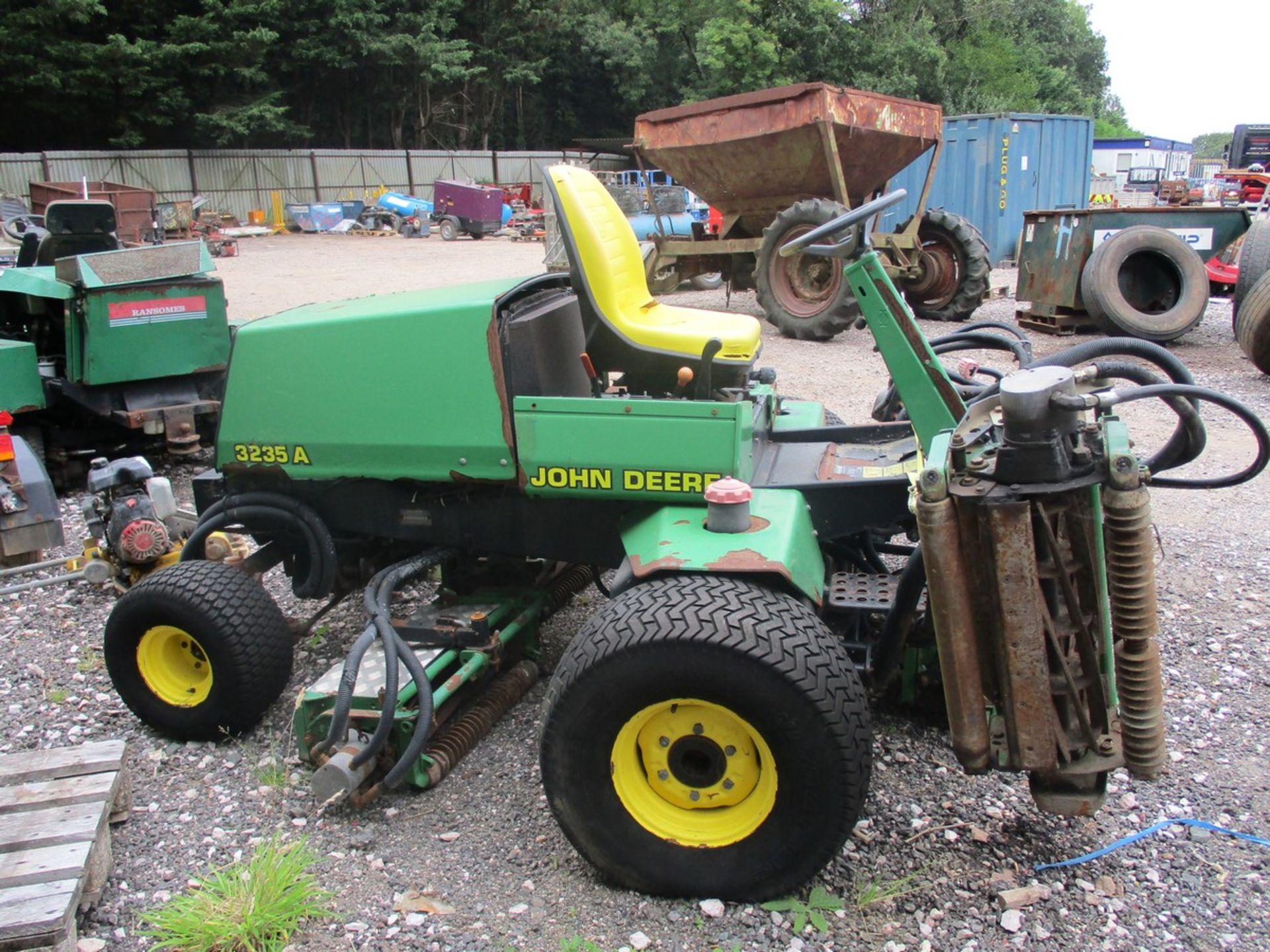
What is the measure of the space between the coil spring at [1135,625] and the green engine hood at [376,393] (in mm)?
1645

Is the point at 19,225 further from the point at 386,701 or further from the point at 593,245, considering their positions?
the point at 386,701

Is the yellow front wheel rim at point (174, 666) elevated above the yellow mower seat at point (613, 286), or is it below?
below

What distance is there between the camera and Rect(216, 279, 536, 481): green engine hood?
3.17 metres

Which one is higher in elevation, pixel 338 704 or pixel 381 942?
pixel 338 704

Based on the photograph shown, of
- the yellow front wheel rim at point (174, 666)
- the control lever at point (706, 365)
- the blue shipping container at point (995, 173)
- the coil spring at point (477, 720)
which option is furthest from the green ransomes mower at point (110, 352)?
the blue shipping container at point (995, 173)

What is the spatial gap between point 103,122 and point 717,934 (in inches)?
1304

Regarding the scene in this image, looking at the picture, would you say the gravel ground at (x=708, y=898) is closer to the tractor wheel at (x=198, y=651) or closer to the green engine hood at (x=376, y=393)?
the tractor wheel at (x=198, y=651)

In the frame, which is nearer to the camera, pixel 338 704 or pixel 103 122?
pixel 338 704

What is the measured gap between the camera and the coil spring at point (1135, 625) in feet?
7.43

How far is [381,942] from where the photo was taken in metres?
2.53

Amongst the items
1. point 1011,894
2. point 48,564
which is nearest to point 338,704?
point 1011,894

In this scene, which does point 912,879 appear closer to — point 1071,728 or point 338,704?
point 1071,728

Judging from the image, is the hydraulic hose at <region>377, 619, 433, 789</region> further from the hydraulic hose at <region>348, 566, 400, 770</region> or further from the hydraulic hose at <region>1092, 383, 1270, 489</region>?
the hydraulic hose at <region>1092, 383, 1270, 489</region>

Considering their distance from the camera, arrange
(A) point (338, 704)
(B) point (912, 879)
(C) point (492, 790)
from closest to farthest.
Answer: (B) point (912, 879), (A) point (338, 704), (C) point (492, 790)
